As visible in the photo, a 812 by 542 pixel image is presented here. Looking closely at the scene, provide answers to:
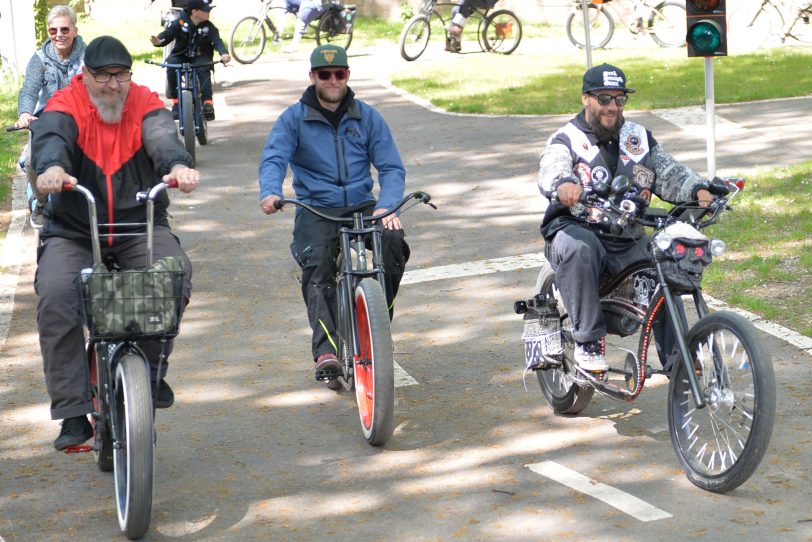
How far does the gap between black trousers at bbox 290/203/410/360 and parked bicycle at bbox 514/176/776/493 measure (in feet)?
2.58

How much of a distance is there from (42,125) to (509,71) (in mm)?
15377

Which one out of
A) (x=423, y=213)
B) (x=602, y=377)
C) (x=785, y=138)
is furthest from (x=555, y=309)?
(x=785, y=138)

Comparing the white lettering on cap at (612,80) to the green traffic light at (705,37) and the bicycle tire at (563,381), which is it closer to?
the bicycle tire at (563,381)

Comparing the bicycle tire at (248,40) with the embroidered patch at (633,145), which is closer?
the embroidered patch at (633,145)

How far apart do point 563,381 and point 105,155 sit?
98.9 inches

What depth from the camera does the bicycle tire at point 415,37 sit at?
22438 mm

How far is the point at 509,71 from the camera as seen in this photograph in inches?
804

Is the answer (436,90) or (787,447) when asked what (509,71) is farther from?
(787,447)

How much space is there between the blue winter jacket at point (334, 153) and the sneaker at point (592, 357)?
1.40m

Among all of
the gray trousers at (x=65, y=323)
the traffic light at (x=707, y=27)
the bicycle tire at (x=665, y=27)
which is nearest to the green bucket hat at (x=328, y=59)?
the gray trousers at (x=65, y=323)

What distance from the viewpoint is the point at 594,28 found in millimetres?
24016

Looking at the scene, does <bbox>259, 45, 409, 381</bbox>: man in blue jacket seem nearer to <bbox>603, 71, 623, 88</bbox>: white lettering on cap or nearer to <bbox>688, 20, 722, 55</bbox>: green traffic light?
<bbox>603, 71, 623, 88</bbox>: white lettering on cap

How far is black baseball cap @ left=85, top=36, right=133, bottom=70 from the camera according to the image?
5566 millimetres

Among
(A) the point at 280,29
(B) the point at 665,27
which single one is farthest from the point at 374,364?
(A) the point at 280,29
